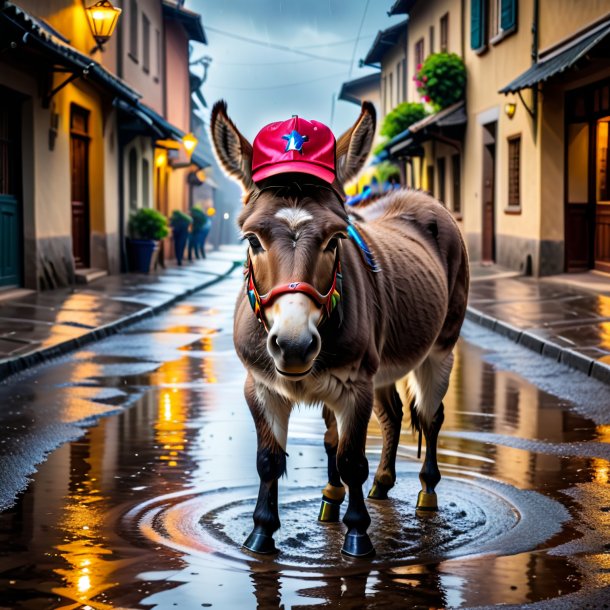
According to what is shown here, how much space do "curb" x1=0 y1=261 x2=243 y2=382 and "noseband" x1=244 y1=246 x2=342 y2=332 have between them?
620 cm

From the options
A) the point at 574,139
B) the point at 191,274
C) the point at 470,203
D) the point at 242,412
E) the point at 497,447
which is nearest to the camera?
the point at 497,447

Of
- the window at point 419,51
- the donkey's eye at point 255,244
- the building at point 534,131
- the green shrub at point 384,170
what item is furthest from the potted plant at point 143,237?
the donkey's eye at point 255,244

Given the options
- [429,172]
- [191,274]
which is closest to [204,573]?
[191,274]

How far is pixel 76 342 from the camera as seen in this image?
13.0 m

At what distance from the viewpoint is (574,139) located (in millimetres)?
22625

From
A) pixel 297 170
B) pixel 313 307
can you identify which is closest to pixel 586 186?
pixel 297 170

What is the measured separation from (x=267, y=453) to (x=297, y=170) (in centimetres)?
122

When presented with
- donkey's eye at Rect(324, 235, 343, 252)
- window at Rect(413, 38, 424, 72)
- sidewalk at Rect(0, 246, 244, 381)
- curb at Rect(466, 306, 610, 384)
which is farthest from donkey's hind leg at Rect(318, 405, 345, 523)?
window at Rect(413, 38, 424, 72)

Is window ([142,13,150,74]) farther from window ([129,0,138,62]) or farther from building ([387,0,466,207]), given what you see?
building ([387,0,466,207])

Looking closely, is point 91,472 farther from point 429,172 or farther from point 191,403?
point 429,172

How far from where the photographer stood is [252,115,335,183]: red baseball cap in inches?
182

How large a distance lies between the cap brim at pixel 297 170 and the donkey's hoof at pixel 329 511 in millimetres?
1637

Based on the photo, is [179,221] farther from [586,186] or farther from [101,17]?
[586,186]

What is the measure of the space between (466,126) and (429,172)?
21.1 feet
